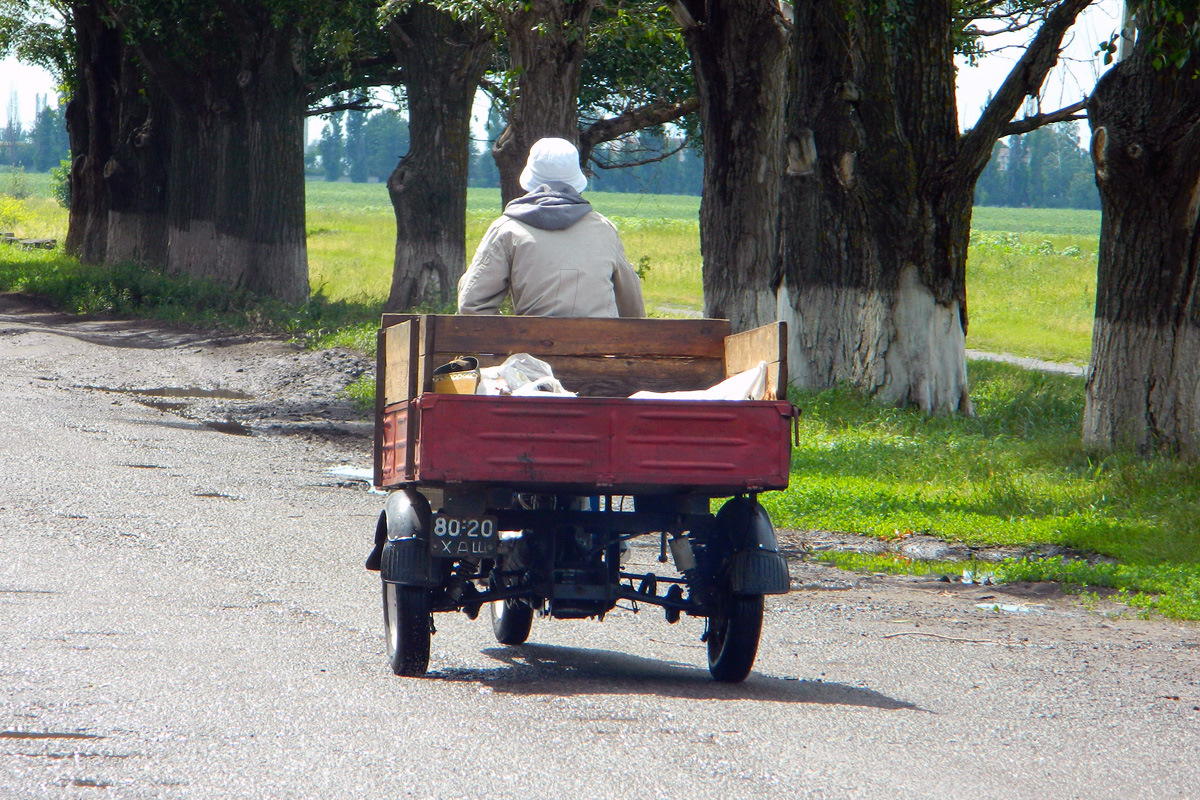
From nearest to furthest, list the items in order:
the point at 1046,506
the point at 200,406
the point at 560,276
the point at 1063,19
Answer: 1. the point at 560,276
2. the point at 1046,506
3. the point at 1063,19
4. the point at 200,406

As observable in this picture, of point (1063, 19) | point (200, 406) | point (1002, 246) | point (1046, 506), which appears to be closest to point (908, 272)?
point (1063, 19)

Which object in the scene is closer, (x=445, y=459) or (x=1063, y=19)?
(x=445, y=459)

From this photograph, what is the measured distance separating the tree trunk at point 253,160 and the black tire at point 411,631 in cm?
2224

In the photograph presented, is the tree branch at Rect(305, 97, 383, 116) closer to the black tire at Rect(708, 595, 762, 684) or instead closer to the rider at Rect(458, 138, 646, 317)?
the rider at Rect(458, 138, 646, 317)

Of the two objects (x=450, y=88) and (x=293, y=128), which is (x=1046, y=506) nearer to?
(x=450, y=88)

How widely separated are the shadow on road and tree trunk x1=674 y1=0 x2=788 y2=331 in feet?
33.8

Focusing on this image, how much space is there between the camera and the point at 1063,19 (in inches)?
543

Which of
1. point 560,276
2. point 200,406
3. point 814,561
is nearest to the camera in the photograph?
point 560,276

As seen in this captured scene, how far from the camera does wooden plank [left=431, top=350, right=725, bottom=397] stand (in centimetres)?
598

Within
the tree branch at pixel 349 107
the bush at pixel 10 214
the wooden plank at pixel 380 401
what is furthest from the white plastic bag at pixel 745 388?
the bush at pixel 10 214

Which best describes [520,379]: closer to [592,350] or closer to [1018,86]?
[592,350]

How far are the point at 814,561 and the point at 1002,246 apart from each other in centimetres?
5678

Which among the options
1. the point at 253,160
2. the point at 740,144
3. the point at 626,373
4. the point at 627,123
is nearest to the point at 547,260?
the point at 626,373

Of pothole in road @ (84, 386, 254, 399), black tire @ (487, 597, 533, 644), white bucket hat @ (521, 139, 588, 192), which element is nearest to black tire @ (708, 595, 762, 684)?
black tire @ (487, 597, 533, 644)
